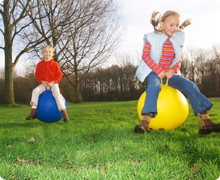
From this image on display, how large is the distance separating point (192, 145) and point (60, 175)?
1868 millimetres

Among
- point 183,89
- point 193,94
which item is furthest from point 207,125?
point 183,89

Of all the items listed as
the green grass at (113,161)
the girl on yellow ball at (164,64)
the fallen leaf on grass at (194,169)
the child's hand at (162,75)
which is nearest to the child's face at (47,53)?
the girl on yellow ball at (164,64)

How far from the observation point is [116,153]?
2.31 metres

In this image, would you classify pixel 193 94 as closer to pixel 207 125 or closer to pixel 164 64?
pixel 207 125

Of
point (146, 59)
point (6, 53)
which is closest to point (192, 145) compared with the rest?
point (146, 59)

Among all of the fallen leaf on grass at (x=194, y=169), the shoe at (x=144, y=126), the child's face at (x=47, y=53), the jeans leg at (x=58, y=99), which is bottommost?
the fallen leaf on grass at (x=194, y=169)

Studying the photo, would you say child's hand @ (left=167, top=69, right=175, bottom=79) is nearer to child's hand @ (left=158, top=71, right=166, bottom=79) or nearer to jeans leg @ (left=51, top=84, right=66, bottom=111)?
child's hand @ (left=158, top=71, right=166, bottom=79)

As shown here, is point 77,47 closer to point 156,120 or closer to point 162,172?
point 156,120

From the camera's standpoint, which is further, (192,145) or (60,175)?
(192,145)

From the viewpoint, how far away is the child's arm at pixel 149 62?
11.8ft

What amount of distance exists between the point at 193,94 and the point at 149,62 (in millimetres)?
1039

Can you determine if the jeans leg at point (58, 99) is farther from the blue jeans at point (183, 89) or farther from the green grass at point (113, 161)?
the blue jeans at point (183, 89)

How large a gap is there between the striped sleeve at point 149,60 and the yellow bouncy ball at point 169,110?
409mm

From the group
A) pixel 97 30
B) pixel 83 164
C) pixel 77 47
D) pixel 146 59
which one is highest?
pixel 97 30
